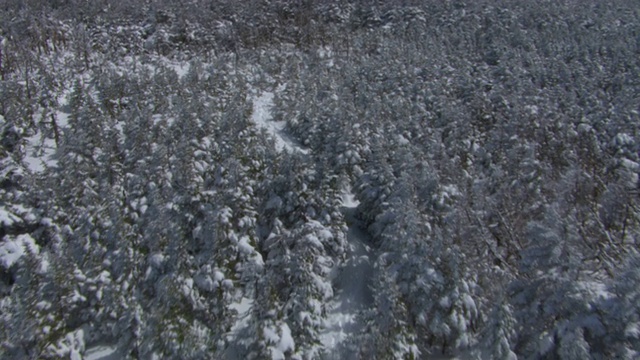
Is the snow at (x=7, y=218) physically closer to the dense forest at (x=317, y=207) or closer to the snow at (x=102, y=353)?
the dense forest at (x=317, y=207)

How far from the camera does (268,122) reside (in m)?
29.2

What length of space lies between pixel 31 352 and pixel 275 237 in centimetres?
841

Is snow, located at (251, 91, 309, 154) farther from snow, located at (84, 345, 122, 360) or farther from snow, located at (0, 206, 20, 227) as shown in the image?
snow, located at (84, 345, 122, 360)

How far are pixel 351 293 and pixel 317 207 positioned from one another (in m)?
3.95

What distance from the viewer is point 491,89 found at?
1281 inches

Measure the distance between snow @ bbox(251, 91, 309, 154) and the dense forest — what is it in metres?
0.31

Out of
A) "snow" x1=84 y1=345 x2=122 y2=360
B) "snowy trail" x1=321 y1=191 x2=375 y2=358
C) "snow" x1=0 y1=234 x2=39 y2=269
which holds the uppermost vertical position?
"snow" x1=0 y1=234 x2=39 y2=269

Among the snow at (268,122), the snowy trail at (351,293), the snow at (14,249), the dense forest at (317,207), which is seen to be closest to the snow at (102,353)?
the dense forest at (317,207)

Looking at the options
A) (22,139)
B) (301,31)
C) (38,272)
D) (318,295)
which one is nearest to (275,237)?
(318,295)

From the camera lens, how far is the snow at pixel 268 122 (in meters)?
26.8

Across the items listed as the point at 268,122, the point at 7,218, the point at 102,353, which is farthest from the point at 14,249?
the point at 268,122

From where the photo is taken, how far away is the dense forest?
42.9ft

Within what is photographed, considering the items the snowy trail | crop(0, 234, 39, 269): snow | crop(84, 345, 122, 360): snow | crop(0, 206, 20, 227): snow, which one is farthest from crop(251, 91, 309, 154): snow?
crop(84, 345, 122, 360): snow

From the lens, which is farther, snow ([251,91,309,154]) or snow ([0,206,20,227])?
snow ([251,91,309,154])
